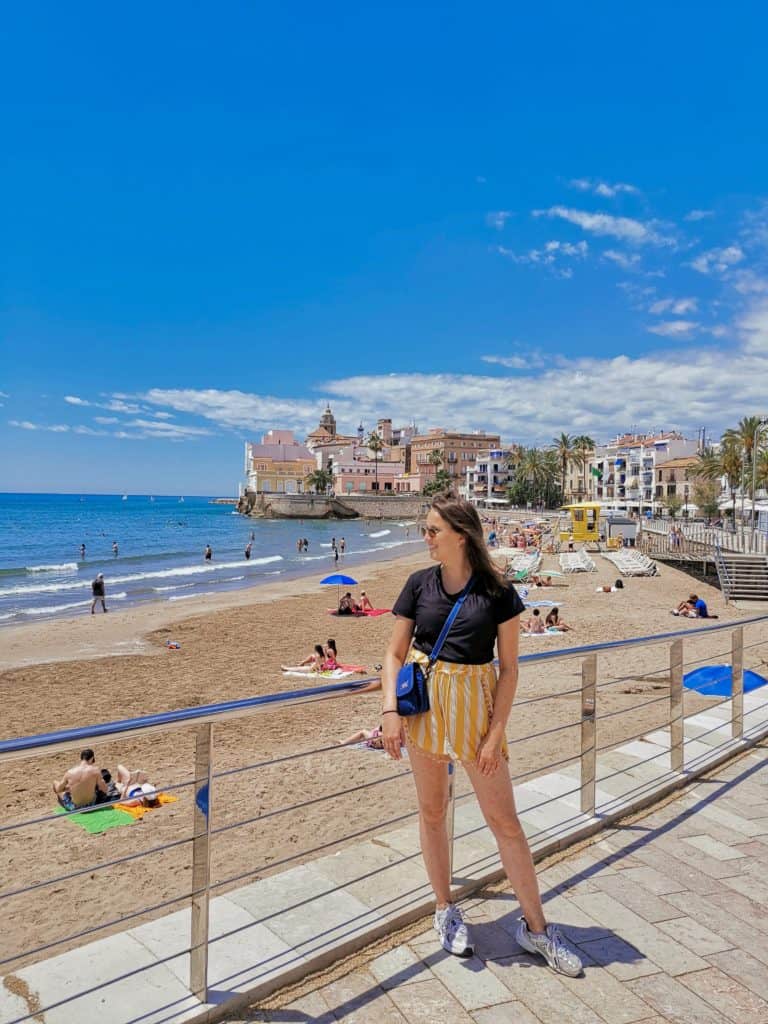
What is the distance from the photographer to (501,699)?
245 cm

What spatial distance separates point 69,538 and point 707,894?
248 feet

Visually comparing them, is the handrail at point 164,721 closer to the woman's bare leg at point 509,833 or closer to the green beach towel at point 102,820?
the woman's bare leg at point 509,833

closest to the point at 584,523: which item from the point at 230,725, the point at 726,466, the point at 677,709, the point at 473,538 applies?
the point at 726,466

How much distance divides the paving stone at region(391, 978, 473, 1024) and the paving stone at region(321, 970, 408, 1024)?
0.08ft

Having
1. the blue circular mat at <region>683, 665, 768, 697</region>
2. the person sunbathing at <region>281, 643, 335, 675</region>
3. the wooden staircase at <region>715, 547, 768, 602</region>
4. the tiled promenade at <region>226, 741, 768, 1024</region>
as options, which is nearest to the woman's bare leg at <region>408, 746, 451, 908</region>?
the tiled promenade at <region>226, 741, 768, 1024</region>

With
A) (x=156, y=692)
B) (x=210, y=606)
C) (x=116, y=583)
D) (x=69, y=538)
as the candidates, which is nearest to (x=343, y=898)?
(x=156, y=692)

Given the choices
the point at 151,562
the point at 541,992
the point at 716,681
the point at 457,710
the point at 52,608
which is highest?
the point at 457,710

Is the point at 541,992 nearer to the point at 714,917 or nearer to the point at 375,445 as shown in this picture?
the point at 714,917

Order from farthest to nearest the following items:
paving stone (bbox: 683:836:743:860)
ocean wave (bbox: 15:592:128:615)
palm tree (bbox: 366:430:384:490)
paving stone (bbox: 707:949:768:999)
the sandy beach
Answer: palm tree (bbox: 366:430:384:490), ocean wave (bbox: 15:592:128:615), the sandy beach, paving stone (bbox: 683:836:743:860), paving stone (bbox: 707:949:768:999)

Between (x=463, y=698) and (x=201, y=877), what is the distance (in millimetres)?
1015

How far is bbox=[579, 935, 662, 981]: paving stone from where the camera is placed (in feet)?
8.11

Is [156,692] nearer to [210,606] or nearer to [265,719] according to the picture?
[265,719]

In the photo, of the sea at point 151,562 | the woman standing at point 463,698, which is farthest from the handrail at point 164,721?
the sea at point 151,562

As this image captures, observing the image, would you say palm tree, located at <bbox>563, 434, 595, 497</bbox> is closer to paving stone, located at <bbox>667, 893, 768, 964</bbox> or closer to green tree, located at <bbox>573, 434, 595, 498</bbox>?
green tree, located at <bbox>573, 434, 595, 498</bbox>
